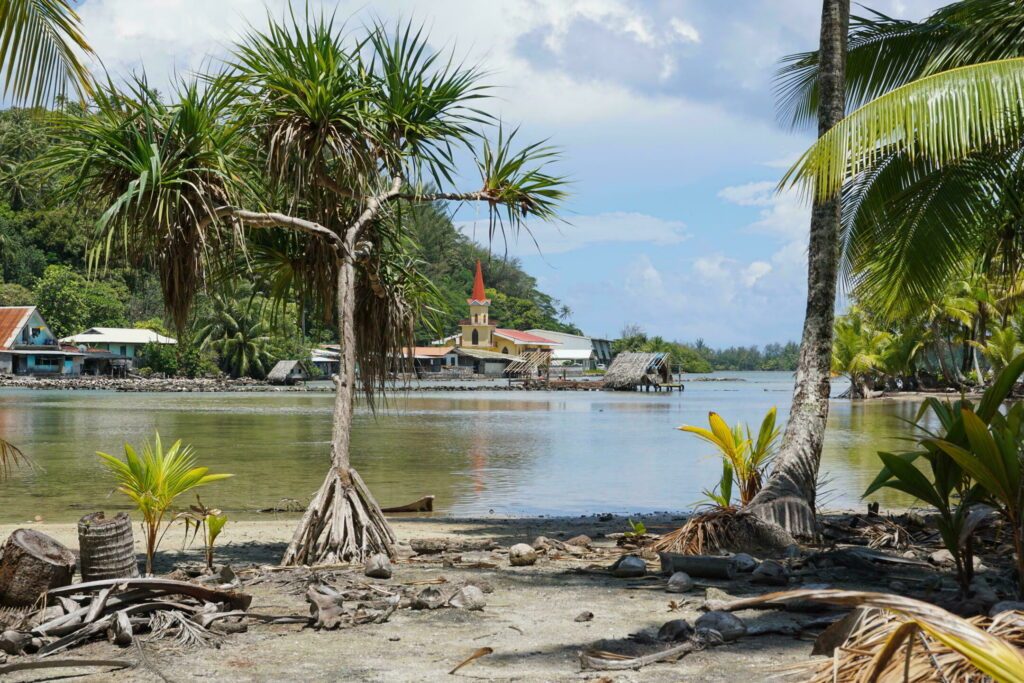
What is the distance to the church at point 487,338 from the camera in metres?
82.9

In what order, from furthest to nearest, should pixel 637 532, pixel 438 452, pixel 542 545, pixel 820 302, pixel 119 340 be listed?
pixel 119 340
pixel 438 452
pixel 820 302
pixel 637 532
pixel 542 545

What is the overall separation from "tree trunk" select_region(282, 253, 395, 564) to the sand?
426 mm

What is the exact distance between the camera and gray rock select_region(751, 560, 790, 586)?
6.36m

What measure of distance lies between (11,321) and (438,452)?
47.9 m

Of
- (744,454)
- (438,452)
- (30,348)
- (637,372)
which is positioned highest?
(30,348)

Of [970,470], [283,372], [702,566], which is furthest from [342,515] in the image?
[283,372]

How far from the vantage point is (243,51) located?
288 inches

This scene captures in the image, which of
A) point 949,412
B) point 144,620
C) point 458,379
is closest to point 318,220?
point 144,620

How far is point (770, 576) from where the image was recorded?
20.9ft

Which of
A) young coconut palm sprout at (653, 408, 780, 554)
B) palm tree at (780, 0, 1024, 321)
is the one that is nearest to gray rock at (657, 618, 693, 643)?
young coconut palm sprout at (653, 408, 780, 554)

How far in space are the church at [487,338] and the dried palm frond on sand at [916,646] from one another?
79127 millimetres

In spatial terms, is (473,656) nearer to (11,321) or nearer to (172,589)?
(172,589)

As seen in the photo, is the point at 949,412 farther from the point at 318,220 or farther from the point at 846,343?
the point at 846,343

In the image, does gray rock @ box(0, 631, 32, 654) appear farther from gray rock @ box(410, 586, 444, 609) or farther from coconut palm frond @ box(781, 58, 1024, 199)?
coconut palm frond @ box(781, 58, 1024, 199)
